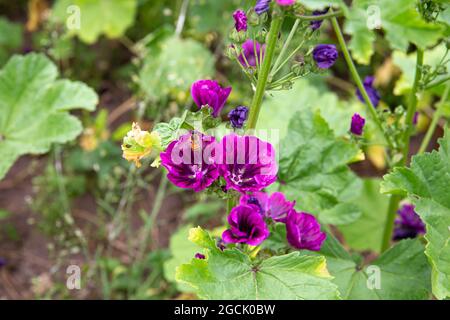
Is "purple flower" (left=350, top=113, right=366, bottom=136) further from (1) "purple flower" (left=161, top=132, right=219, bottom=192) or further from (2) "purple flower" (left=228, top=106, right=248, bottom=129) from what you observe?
(1) "purple flower" (left=161, top=132, right=219, bottom=192)

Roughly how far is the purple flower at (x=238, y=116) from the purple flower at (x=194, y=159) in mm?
97

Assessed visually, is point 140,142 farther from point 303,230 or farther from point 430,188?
point 430,188

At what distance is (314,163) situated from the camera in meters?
1.86

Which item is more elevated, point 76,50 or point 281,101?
point 76,50

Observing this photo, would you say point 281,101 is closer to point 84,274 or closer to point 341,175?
point 341,175

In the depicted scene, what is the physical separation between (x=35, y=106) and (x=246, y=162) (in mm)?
1293

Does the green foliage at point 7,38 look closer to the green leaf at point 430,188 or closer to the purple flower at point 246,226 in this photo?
the purple flower at point 246,226

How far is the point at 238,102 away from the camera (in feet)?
10.8

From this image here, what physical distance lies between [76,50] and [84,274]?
76.1 inches

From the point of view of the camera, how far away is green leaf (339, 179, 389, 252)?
2.47 metres

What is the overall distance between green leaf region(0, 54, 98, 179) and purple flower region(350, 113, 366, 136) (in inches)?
38.5

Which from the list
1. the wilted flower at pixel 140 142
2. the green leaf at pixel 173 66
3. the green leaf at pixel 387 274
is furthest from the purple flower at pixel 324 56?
the green leaf at pixel 173 66

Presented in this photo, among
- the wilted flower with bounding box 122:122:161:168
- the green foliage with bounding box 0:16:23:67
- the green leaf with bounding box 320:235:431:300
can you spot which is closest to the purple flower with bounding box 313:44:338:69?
the wilted flower with bounding box 122:122:161:168
